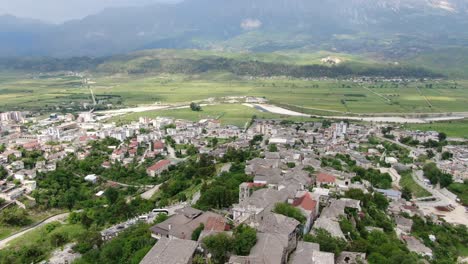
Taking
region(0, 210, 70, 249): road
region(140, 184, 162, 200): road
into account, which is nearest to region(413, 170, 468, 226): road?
region(140, 184, 162, 200): road

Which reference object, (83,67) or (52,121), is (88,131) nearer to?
(52,121)

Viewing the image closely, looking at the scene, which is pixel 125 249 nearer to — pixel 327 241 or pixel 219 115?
pixel 327 241

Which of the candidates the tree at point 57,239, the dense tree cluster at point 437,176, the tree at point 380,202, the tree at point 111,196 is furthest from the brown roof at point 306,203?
the dense tree cluster at point 437,176

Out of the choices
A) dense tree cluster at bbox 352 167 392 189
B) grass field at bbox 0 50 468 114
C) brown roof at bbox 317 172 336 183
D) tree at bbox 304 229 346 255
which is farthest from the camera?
grass field at bbox 0 50 468 114

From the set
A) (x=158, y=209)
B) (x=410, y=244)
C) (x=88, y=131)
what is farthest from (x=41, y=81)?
(x=410, y=244)

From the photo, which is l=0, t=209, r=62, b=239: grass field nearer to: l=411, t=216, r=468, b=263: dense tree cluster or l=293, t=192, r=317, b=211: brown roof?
l=293, t=192, r=317, b=211: brown roof

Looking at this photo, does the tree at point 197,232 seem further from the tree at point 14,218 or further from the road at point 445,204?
the road at point 445,204

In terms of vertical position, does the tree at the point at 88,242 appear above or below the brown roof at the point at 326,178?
below
